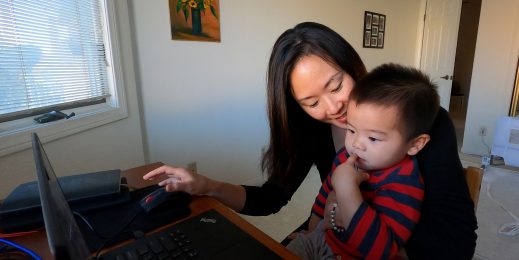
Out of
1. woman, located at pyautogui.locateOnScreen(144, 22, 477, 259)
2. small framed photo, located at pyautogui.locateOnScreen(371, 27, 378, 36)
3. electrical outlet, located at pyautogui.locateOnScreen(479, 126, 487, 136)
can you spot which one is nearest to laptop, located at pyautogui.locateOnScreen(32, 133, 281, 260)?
woman, located at pyautogui.locateOnScreen(144, 22, 477, 259)

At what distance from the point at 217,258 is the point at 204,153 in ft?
6.00

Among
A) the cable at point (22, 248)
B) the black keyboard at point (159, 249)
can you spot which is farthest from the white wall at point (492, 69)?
the cable at point (22, 248)

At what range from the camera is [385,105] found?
73 centimetres

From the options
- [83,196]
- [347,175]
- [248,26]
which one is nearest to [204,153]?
[248,26]

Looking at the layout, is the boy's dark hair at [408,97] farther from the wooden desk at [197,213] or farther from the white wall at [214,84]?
the white wall at [214,84]

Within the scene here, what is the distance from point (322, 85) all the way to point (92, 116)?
1188mm

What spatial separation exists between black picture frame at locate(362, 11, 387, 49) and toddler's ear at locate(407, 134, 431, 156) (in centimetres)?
348

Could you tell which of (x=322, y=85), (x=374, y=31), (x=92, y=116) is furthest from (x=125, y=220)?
(x=374, y=31)

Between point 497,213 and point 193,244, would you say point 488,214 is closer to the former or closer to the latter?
point 497,213

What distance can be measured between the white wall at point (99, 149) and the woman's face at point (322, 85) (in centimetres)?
109

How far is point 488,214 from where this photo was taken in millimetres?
2322

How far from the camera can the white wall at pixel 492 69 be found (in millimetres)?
3328

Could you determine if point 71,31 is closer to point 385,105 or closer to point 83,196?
point 83,196

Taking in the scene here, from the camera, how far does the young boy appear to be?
683 millimetres
